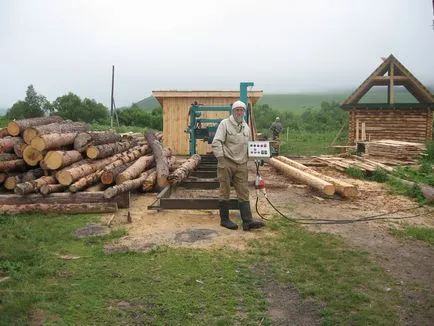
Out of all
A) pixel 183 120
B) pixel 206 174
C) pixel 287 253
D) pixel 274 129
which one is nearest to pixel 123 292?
pixel 287 253

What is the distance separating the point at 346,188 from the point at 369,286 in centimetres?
496

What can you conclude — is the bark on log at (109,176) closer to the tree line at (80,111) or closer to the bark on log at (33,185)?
the bark on log at (33,185)

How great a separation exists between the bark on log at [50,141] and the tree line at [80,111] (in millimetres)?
30932

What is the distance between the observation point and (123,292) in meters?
4.54

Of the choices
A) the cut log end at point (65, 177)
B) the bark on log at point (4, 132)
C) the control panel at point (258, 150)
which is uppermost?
the bark on log at point (4, 132)

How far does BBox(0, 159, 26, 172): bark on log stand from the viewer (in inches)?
351

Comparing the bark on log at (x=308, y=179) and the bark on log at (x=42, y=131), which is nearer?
the bark on log at (x=42, y=131)

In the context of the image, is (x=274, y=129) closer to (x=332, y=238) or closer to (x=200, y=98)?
(x=200, y=98)

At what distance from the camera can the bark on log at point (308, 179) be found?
30.9 ft

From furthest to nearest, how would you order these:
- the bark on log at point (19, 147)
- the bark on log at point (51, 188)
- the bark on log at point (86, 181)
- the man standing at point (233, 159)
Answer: the bark on log at point (19, 147) → the bark on log at point (86, 181) → the bark on log at point (51, 188) → the man standing at point (233, 159)

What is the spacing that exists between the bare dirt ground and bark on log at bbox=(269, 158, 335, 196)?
0.70 feet

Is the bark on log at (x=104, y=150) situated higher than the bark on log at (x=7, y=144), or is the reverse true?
the bark on log at (x=7, y=144)

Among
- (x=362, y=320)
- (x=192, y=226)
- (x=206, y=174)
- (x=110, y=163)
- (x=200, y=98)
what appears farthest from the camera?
(x=200, y=98)

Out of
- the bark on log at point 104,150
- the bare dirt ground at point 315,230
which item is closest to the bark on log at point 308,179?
the bare dirt ground at point 315,230
